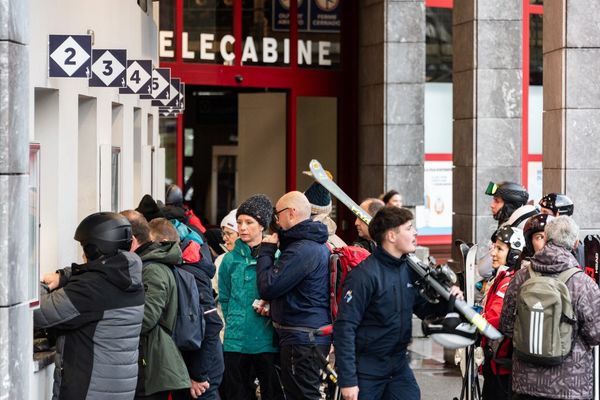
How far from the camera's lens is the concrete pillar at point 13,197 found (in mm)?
6672

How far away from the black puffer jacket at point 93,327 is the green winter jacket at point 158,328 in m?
0.99

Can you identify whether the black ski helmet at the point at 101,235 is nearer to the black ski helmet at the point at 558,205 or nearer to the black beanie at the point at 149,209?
the black beanie at the point at 149,209

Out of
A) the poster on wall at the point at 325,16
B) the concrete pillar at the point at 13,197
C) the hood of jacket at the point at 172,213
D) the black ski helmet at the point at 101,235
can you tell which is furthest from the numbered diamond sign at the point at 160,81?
the concrete pillar at the point at 13,197

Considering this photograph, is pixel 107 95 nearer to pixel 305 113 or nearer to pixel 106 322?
pixel 106 322

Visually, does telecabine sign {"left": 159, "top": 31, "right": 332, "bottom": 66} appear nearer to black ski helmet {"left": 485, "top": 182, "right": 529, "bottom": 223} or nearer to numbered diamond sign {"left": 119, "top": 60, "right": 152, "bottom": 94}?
numbered diamond sign {"left": 119, "top": 60, "right": 152, "bottom": 94}

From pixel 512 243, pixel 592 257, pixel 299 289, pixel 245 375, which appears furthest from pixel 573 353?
pixel 245 375

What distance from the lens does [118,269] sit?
7363 millimetres

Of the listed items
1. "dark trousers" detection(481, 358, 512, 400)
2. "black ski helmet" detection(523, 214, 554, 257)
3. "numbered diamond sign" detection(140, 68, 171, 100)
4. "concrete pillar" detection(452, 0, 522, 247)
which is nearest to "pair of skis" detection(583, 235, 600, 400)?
"black ski helmet" detection(523, 214, 554, 257)

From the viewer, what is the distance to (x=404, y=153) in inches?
806

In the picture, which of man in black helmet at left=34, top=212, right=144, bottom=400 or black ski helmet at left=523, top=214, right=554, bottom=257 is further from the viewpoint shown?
black ski helmet at left=523, top=214, right=554, bottom=257

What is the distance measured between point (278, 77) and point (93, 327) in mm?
15518

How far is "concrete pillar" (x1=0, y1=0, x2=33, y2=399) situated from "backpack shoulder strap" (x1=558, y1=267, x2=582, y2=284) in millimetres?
3232

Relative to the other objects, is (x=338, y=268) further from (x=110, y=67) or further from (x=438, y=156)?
(x=438, y=156)

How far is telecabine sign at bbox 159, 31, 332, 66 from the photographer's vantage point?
21.5m
